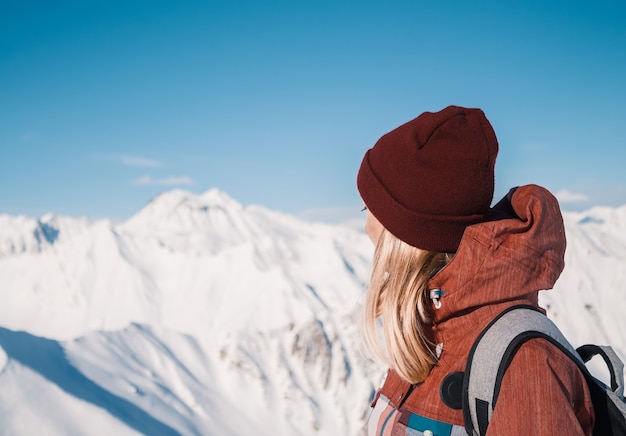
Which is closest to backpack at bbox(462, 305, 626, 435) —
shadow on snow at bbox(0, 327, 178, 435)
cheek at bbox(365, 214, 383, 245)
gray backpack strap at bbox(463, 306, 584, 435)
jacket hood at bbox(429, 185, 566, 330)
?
gray backpack strap at bbox(463, 306, 584, 435)

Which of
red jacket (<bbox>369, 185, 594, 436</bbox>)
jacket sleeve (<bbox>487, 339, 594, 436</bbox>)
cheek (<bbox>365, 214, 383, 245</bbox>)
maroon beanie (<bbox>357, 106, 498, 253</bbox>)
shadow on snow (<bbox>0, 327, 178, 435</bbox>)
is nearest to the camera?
jacket sleeve (<bbox>487, 339, 594, 436</bbox>)

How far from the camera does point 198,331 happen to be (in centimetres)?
11006

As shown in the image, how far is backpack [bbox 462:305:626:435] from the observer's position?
5.40 ft

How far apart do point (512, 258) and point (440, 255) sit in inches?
15.4

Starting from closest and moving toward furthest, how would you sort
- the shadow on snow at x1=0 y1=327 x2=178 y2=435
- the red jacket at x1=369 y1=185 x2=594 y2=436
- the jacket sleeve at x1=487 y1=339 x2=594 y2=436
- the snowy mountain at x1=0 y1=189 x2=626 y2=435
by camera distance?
1. the jacket sleeve at x1=487 y1=339 x2=594 y2=436
2. the red jacket at x1=369 y1=185 x2=594 y2=436
3. the shadow on snow at x1=0 y1=327 x2=178 y2=435
4. the snowy mountain at x1=0 y1=189 x2=626 y2=435

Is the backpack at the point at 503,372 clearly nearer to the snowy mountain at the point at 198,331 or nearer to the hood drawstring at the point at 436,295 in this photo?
the hood drawstring at the point at 436,295

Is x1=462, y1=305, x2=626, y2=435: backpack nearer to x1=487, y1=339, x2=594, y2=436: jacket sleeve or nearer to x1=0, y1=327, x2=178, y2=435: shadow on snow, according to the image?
x1=487, y1=339, x2=594, y2=436: jacket sleeve

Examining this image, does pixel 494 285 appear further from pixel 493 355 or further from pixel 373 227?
pixel 373 227

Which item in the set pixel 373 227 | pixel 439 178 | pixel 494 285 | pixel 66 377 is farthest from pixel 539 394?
pixel 66 377

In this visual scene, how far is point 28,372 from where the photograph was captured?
33.4 m

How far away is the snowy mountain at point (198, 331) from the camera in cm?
3862

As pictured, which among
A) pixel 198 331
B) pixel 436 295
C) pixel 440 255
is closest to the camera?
pixel 436 295

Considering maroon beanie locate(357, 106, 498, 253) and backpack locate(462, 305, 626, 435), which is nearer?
backpack locate(462, 305, 626, 435)

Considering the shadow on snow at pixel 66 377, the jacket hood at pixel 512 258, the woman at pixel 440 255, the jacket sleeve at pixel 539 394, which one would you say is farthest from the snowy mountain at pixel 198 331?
the jacket sleeve at pixel 539 394
